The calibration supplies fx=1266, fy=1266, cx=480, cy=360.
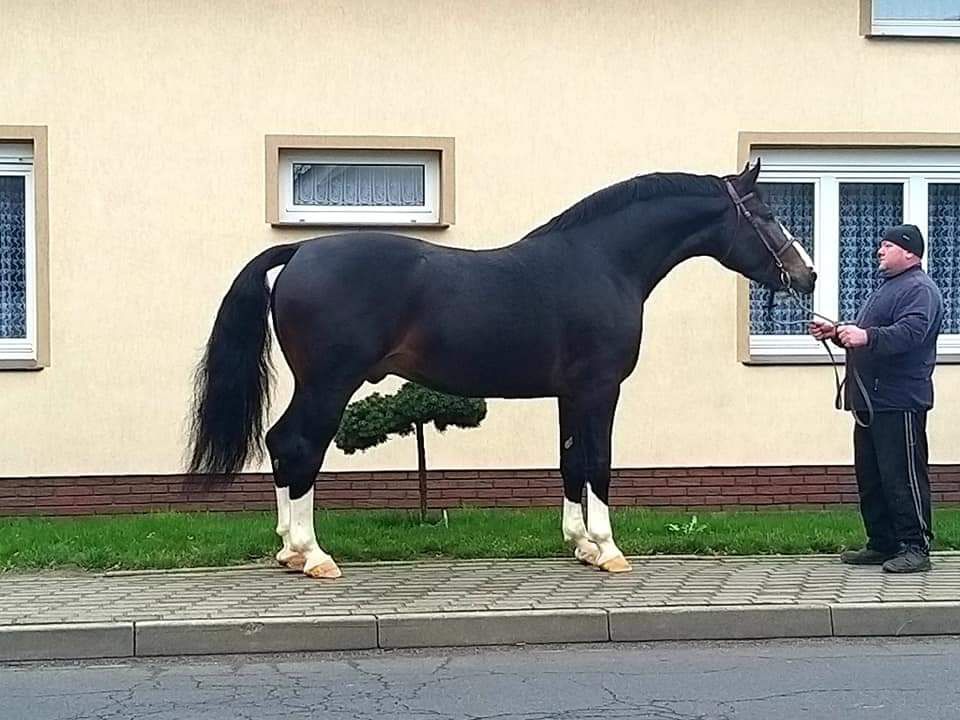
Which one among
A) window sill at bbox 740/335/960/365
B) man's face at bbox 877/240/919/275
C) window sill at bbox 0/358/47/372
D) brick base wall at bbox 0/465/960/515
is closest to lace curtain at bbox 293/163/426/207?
brick base wall at bbox 0/465/960/515

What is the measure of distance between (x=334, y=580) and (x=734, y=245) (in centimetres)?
328

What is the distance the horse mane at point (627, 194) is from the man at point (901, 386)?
1.16 meters

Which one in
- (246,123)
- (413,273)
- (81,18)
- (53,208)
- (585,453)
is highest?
(81,18)

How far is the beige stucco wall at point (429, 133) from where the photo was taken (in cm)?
1018

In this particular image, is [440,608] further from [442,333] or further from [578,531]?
[442,333]

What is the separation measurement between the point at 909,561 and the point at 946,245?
4230mm

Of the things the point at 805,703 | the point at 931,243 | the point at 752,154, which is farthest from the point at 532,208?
the point at 805,703

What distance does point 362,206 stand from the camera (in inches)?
415

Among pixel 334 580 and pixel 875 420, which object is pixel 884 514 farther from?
pixel 334 580

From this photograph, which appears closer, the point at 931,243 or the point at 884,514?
the point at 884,514

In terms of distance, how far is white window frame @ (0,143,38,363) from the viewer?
407 inches

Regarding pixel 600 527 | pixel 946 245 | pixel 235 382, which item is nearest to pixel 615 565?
pixel 600 527

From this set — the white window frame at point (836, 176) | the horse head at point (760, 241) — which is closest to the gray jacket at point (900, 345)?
the horse head at point (760, 241)

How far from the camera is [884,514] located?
8055mm
